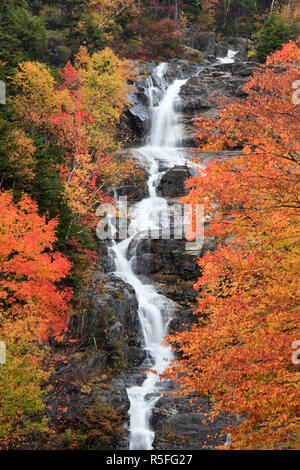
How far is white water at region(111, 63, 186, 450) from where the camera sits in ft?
55.7

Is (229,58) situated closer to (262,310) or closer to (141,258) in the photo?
(141,258)

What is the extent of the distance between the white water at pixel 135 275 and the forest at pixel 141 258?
0.11 metres

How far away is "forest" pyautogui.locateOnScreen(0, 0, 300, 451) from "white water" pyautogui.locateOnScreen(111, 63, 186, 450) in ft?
0.36

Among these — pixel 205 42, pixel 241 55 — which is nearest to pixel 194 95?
pixel 241 55

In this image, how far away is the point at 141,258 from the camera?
26844mm

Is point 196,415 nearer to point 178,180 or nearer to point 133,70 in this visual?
point 178,180

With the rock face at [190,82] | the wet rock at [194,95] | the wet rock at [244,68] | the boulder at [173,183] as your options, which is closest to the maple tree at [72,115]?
the boulder at [173,183]

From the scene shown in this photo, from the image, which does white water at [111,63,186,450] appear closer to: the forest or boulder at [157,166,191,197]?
the forest

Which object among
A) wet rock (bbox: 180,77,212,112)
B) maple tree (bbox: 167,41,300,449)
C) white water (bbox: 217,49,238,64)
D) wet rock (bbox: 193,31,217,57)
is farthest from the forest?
wet rock (bbox: 193,31,217,57)

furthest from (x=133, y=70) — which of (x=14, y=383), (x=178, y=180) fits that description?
(x=14, y=383)

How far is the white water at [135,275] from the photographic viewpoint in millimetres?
16984

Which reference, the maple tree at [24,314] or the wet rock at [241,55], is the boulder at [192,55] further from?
the maple tree at [24,314]
